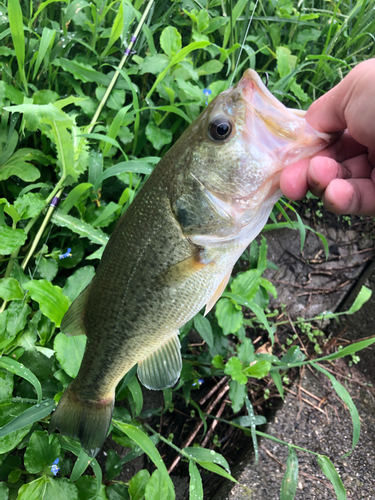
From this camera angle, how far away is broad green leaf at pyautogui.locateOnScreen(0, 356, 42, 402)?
1361 mm

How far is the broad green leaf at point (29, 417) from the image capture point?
4.10 feet

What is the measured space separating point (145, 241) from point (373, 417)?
2.36 metres

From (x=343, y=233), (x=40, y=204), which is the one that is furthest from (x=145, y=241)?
(x=343, y=233)

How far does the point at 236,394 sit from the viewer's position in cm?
185

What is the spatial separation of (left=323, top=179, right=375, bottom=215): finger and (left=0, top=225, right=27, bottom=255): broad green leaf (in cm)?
136

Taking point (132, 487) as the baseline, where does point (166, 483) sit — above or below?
above

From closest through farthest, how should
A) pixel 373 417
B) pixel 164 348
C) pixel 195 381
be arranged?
pixel 164 348 < pixel 195 381 < pixel 373 417

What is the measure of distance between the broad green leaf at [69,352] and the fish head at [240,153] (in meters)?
0.79

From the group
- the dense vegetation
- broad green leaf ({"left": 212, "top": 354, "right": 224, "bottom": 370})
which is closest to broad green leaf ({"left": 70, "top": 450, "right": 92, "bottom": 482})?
the dense vegetation

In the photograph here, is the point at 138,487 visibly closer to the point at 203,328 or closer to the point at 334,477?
the point at 203,328

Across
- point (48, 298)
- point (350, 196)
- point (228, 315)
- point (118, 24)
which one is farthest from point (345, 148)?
point (118, 24)

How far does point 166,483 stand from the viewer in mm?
1442

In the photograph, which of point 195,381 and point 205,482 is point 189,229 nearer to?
point 195,381

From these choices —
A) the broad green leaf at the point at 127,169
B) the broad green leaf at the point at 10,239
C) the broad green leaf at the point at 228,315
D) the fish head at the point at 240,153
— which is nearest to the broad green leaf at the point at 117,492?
the broad green leaf at the point at 228,315
